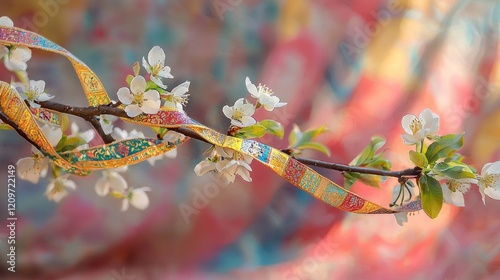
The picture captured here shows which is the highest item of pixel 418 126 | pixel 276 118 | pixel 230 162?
pixel 418 126

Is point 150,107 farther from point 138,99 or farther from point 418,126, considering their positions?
point 418,126

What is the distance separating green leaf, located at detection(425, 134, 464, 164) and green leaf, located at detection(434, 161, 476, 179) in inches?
0.8

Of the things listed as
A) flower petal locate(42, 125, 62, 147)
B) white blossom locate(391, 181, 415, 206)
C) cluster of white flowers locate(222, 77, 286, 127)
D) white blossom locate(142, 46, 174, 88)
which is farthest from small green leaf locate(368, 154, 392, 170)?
flower petal locate(42, 125, 62, 147)

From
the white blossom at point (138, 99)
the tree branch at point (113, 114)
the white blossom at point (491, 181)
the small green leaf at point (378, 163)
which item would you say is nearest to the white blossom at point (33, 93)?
the tree branch at point (113, 114)

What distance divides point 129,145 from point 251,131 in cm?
15

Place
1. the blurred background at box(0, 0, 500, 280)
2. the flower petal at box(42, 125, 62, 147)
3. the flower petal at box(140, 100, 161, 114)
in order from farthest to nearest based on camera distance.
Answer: the blurred background at box(0, 0, 500, 280)
the flower petal at box(42, 125, 62, 147)
the flower petal at box(140, 100, 161, 114)

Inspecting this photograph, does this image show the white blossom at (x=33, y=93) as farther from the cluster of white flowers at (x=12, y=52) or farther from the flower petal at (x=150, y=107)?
the flower petal at (x=150, y=107)

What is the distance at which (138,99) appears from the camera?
61 cm

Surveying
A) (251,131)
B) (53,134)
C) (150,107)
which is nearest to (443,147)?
(251,131)

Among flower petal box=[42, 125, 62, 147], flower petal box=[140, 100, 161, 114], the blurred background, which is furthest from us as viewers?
the blurred background

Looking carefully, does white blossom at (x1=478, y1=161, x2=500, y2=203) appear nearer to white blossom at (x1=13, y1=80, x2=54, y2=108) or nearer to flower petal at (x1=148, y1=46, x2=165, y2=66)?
flower petal at (x1=148, y1=46, x2=165, y2=66)

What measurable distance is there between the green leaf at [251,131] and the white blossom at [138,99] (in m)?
0.12

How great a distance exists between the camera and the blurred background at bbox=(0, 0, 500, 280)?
1.16 metres

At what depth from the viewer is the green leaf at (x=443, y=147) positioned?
25.9 inches
